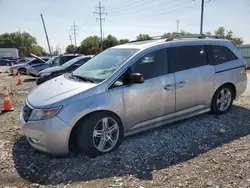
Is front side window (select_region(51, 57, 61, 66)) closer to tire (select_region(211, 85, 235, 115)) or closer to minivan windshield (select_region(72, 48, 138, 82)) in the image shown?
minivan windshield (select_region(72, 48, 138, 82))

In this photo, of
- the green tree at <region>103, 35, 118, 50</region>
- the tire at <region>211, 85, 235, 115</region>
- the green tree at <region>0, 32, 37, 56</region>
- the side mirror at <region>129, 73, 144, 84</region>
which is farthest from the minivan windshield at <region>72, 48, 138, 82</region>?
the green tree at <region>0, 32, 37, 56</region>

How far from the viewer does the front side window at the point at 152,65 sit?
3.82 meters

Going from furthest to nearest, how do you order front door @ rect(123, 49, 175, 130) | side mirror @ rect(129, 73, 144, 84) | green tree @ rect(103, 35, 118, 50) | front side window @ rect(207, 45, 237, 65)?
green tree @ rect(103, 35, 118, 50), front side window @ rect(207, 45, 237, 65), front door @ rect(123, 49, 175, 130), side mirror @ rect(129, 73, 144, 84)

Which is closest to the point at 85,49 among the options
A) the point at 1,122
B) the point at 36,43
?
the point at 36,43

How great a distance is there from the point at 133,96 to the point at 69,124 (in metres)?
1.11

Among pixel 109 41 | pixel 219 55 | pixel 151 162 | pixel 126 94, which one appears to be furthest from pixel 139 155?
pixel 109 41

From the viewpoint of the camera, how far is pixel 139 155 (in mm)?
3463

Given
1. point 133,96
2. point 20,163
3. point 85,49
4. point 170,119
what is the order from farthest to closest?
point 85,49
point 170,119
point 133,96
point 20,163

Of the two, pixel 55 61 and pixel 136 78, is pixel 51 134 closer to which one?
pixel 136 78

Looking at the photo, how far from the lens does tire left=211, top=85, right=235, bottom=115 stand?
4.91 m

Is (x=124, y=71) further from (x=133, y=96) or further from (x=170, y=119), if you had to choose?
(x=170, y=119)

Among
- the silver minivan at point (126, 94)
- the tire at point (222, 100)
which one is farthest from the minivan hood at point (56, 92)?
the tire at point (222, 100)

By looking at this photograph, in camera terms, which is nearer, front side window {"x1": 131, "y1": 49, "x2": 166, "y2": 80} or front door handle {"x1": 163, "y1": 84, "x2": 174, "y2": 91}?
front side window {"x1": 131, "y1": 49, "x2": 166, "y2": 80}

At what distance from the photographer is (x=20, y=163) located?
11.0ft
